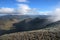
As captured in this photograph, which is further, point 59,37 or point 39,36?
point 39,36

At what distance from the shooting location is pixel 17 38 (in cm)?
15600

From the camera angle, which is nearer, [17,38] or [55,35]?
[55,35]

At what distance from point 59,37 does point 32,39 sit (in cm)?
2342

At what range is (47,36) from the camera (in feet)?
485

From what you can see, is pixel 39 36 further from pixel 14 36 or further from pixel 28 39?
pixel 14 36

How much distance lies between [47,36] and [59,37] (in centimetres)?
1212

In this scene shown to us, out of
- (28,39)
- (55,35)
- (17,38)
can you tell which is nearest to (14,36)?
(17,38)

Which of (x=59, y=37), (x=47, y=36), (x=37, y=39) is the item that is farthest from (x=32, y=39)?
(x=59, y=37)

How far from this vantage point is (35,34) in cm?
15425

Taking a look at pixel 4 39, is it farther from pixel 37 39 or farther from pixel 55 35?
pixel 55 35

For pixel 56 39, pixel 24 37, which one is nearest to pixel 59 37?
pixel 56 39

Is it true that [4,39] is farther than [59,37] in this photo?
Yes

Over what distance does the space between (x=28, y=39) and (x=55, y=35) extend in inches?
956

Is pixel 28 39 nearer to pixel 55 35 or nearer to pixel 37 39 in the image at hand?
pixel 37 39
